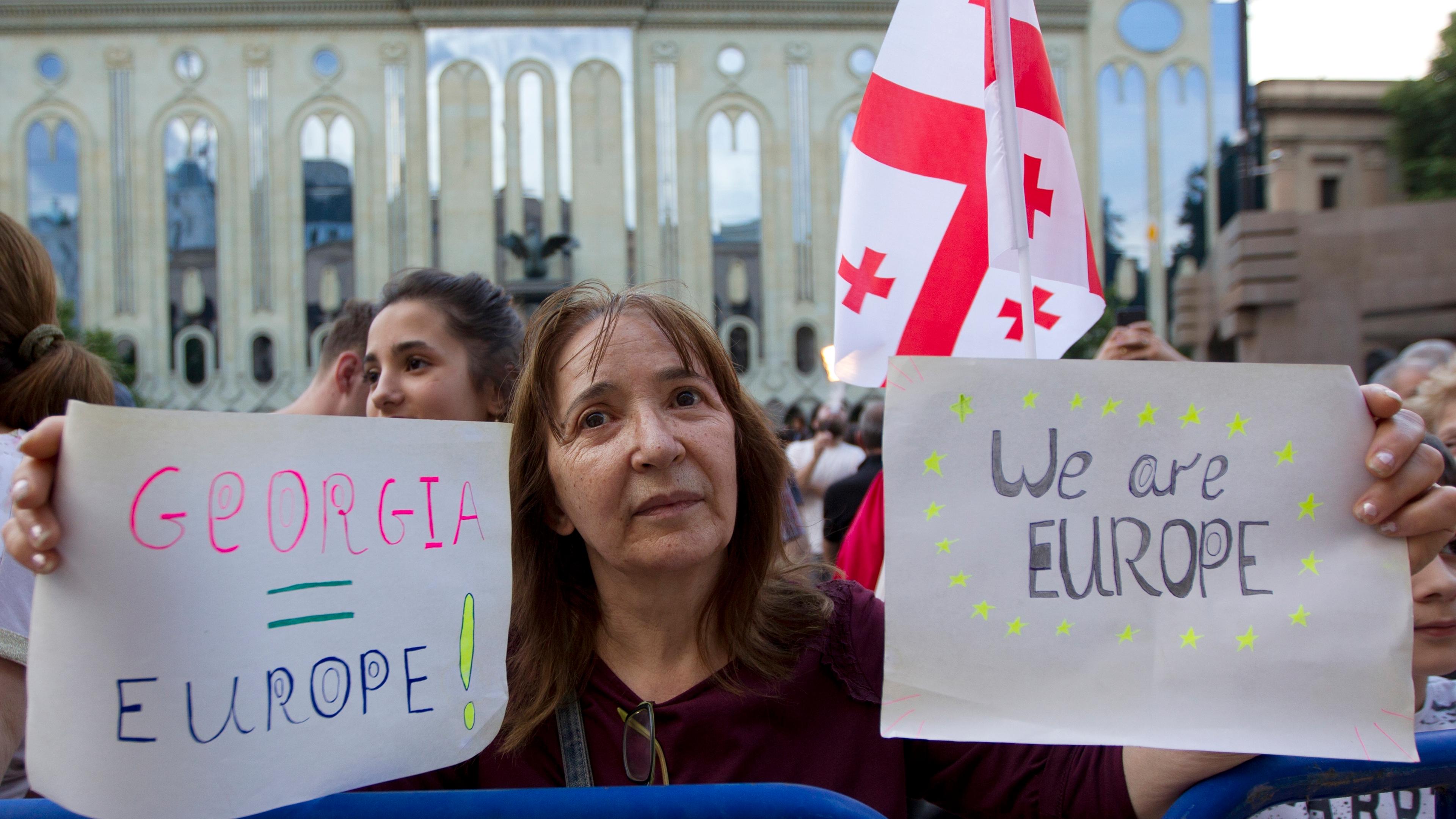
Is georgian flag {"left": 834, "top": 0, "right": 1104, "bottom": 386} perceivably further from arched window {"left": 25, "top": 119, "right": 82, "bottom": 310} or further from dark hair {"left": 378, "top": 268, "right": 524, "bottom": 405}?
arched window {"left": 25, "top": 119, "right": 82, "bottom": 310}

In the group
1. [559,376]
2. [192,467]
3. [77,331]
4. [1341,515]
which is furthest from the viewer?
[77,331]

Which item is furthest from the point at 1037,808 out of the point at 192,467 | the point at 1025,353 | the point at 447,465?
the point at 192,467

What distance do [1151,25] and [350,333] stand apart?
29518 mm

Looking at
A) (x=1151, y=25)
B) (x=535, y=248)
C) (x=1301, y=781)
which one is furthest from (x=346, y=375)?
(x=1151, y=25)

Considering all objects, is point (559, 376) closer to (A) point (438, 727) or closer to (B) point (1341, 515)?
(A) point (438, 727)

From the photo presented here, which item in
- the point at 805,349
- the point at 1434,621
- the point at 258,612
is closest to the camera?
the point at 258,612

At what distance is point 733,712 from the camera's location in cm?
147

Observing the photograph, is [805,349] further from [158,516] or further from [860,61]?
[158,516]

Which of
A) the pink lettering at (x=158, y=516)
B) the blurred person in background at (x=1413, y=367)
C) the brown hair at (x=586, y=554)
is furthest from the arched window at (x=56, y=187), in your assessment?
the pink lettering at (x=158, y=516)

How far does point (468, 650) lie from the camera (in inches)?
49.6

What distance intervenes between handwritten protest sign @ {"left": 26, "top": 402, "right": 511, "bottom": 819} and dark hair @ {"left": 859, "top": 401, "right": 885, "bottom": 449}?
3.40 m

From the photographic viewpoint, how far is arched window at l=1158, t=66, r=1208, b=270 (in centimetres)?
2727

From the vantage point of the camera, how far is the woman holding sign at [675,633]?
143cm

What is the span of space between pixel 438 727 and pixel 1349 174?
2591cm
